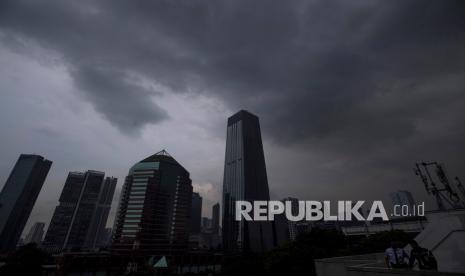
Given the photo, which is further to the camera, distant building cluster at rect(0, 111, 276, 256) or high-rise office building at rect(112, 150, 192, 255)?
distant building cluster at rect(0, 111, 276, 256)

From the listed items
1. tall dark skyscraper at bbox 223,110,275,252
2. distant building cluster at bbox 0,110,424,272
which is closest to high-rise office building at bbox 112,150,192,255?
distant building cluster at bbox 0,110,424,272

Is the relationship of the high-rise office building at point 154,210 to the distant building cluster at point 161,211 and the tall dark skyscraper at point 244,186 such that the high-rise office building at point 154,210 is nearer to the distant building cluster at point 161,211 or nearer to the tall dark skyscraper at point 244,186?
the distant building cluster at point 161,211

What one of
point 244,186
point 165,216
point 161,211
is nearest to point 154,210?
point 161,211

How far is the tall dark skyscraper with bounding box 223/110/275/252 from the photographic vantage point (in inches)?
6319

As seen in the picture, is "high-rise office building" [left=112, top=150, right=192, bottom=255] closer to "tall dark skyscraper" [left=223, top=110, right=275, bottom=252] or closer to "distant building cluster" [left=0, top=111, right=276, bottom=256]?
"distant building cluster" [left=0, top=111, right=276, bottom=256]

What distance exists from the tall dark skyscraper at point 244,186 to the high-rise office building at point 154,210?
4405 cm

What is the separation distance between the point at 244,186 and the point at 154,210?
6844 cm

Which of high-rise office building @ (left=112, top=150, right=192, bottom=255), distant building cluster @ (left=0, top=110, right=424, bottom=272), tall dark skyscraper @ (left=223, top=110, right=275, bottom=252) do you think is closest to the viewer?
high-rise office building @ (left=112, top=150, right=192, bottom=255)

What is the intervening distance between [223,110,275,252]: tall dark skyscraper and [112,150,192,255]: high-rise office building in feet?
145

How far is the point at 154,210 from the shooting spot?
405 ft

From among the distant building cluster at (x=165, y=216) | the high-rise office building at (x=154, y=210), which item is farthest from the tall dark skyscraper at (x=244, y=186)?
the high-rise office building at (x=154, y=210)

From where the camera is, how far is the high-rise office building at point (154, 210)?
114 m

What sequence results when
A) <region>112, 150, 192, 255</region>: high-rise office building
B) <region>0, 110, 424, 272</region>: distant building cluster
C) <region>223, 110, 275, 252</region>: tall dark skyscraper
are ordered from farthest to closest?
1. <region>223, 110, 275, 252</region>: tall dark skyscraper
2. <region>0, 110, 424, 272</region>: distant building cluster
3. <region>112, 150, 192, 255</region>: high-rise office building

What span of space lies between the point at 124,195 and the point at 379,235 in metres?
119
